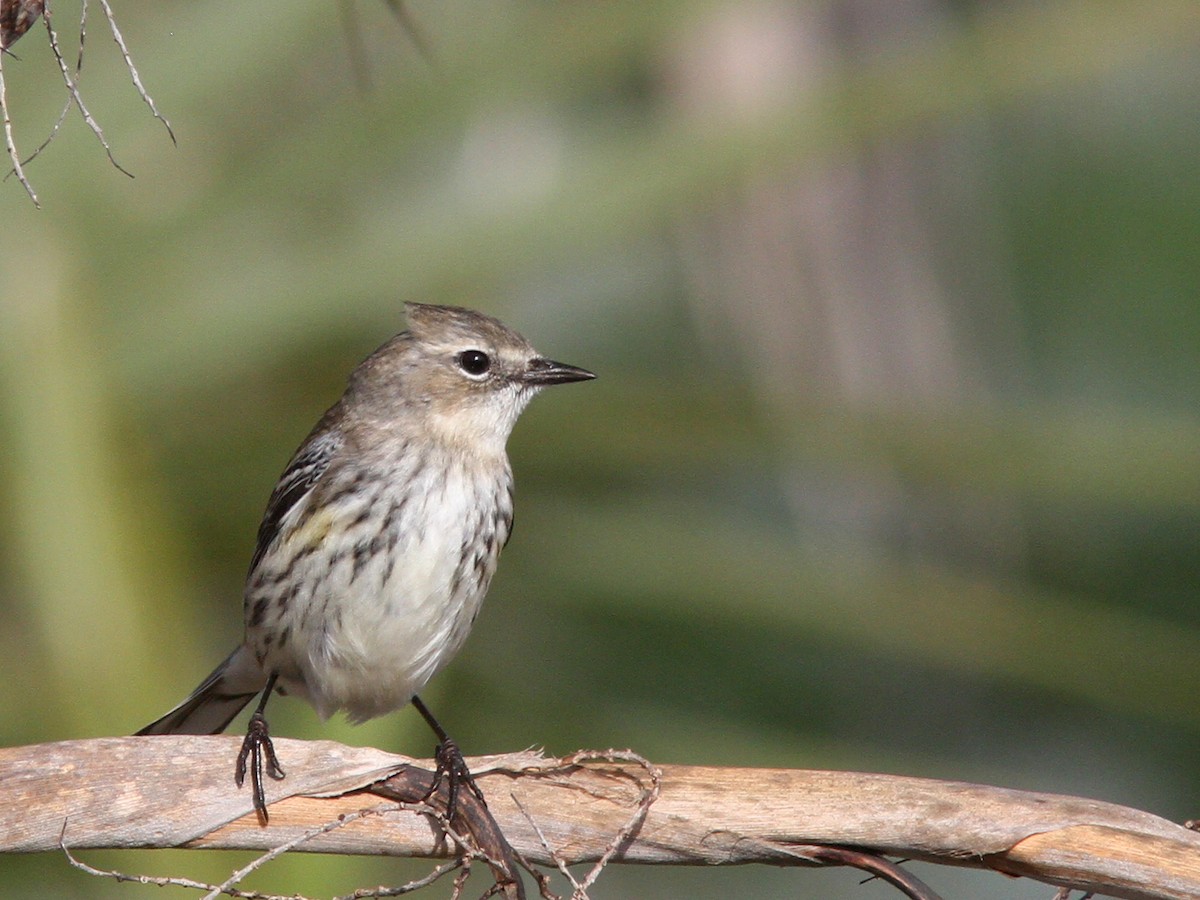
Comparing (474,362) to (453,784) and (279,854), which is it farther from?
(279,854)

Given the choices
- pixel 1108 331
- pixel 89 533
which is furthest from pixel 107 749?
pixel 1108 331

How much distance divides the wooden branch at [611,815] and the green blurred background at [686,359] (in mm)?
627

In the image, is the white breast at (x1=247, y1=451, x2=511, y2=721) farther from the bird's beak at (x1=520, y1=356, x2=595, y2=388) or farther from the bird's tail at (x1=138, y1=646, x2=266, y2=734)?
the bird's beak at (x1=520, y1=356, x2=595, y2=388)

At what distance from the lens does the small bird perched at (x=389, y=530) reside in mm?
3992

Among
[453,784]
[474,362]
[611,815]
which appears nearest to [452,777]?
[453,784]

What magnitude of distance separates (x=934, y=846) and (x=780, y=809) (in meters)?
0.25

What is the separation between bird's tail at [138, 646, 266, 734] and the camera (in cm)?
429

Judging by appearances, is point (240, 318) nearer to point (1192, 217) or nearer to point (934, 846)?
point (934, 846)

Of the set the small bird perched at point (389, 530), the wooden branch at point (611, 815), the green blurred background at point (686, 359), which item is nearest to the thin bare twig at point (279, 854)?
the wooden branch at point (611, 815)

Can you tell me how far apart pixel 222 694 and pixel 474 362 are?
114 centimetres

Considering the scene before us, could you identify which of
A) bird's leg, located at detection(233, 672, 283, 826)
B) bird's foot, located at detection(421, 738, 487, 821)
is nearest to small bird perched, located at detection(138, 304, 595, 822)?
bird's leg, located at detection(233, 672, 283, 826)

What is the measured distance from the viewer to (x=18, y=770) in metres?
2.57

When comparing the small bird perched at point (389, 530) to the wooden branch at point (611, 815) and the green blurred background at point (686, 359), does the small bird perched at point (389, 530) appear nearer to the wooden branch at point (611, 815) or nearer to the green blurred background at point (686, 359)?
Result: the green blurred background at point (686, 359)

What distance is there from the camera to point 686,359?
198 inches
